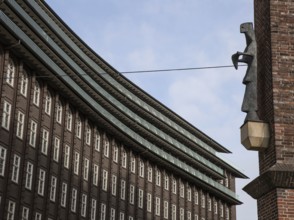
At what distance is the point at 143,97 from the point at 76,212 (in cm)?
2613

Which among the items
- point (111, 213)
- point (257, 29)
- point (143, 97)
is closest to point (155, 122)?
point (143, 97)

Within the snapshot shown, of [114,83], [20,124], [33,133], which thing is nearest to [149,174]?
[114,83]

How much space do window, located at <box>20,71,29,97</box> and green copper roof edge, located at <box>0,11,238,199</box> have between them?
1.79 m

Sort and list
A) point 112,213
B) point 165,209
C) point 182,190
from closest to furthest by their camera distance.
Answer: point 112,213 < point 165,209 < point 182,190

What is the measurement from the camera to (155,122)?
7425 cm

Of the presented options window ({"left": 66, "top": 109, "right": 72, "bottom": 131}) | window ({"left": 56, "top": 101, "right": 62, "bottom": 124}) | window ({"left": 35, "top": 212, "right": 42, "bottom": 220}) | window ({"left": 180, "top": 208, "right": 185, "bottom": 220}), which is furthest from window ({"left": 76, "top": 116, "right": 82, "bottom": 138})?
window ({"left": 180, "top": 208, "right": 185, "bottom": 220})

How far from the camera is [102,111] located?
5516 centimetres

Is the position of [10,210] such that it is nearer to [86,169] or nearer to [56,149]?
[56,149]

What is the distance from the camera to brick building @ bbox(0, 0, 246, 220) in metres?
42.1

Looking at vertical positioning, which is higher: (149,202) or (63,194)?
(149,202)

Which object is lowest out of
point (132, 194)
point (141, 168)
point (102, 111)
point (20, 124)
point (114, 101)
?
point (20, 124)

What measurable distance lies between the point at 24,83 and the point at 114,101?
16.0m

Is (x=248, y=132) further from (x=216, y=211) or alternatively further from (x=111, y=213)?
(x=216, y=211)

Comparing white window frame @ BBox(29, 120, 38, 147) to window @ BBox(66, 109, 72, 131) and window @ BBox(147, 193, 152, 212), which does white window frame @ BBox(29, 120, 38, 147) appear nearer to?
window @ BBox(66, 109, 72, 131)
